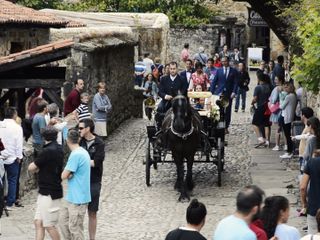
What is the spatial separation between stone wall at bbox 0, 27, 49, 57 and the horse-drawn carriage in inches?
468

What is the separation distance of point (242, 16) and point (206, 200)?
3028 centimetres

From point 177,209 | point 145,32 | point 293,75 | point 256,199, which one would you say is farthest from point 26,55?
point 145,32

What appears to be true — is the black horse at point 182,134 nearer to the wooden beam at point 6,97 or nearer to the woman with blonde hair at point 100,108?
the woman with blonde hair at point 100,108

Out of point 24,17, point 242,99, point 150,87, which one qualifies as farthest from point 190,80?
point 24,17

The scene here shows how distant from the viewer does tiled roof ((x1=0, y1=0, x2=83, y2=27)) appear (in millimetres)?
28875

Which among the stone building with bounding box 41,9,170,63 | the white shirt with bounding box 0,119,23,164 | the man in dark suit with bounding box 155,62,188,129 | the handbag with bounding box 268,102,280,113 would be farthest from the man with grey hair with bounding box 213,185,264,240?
the stone building with bounding box 41,9,170,63

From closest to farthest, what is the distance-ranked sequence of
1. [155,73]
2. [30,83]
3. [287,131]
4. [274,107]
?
1. [287,131]
2. [274,107]
3. [30,83]
4. [155,73]

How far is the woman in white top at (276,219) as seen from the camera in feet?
32.1

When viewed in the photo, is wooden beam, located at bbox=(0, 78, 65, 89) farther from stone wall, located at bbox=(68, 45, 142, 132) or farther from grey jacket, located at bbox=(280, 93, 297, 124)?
grey jacket, located at bbox=(280, 93, 297, 124)

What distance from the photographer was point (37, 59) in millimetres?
21281

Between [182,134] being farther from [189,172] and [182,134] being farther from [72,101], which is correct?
[72,101]

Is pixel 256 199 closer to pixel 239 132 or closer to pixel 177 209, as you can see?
pixel 177 209

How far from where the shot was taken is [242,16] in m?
46.4

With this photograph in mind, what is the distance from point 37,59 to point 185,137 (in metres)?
5.64
